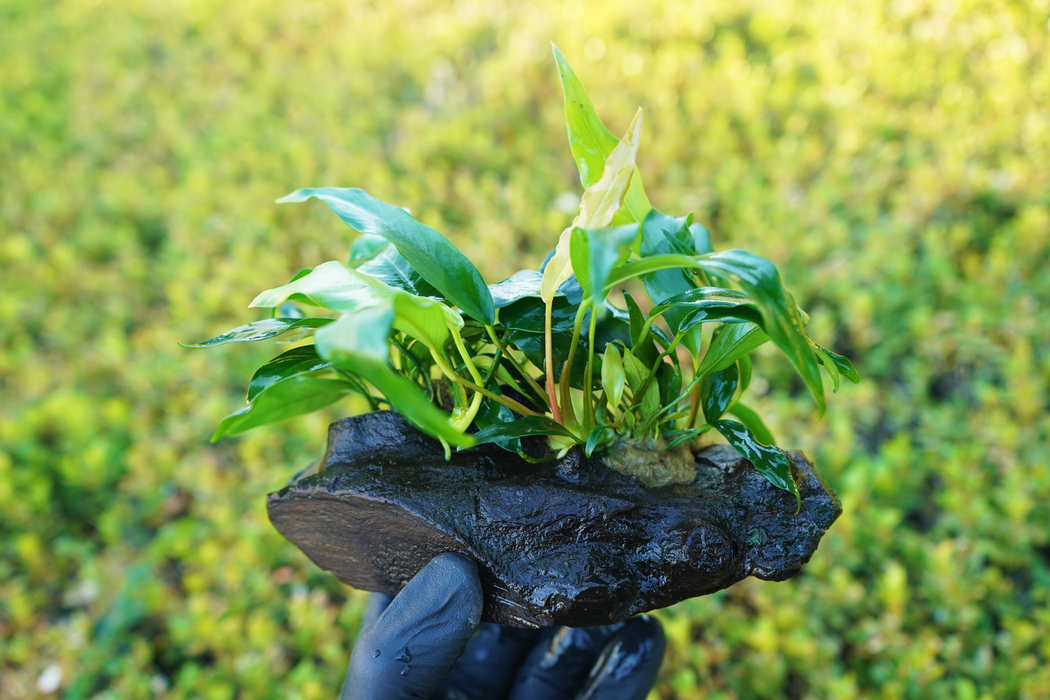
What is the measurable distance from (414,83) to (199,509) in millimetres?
2358

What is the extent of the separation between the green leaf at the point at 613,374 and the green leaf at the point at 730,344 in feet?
0.39

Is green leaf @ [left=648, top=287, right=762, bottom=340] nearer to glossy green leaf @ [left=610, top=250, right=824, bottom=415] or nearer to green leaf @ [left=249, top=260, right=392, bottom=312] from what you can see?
glossy green leaf @ [left=610, top=250, right=824, bottom=415]

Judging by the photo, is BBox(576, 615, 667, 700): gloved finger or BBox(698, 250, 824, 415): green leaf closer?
BBox(698, 250, 824, 415): green leaf

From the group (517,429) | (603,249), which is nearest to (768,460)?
(517,429)

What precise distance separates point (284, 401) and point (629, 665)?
0.77 metres

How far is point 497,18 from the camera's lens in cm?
379

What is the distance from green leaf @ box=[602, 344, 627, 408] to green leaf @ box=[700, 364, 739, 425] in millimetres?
150

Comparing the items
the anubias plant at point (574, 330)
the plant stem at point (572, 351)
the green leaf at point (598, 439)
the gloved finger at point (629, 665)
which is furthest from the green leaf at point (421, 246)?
the gloved finger at point (629, 665)

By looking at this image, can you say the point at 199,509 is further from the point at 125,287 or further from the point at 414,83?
the point at 414,83

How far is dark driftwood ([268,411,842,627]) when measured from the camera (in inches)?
36.2

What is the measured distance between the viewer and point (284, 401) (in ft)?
3.05

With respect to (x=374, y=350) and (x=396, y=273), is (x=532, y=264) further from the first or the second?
(x=374, y=350)

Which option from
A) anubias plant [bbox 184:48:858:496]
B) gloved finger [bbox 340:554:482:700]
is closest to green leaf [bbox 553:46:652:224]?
anubias plant [bbox 184:48:858:496]

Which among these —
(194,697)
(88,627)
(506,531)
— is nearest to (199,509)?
(88,627)
